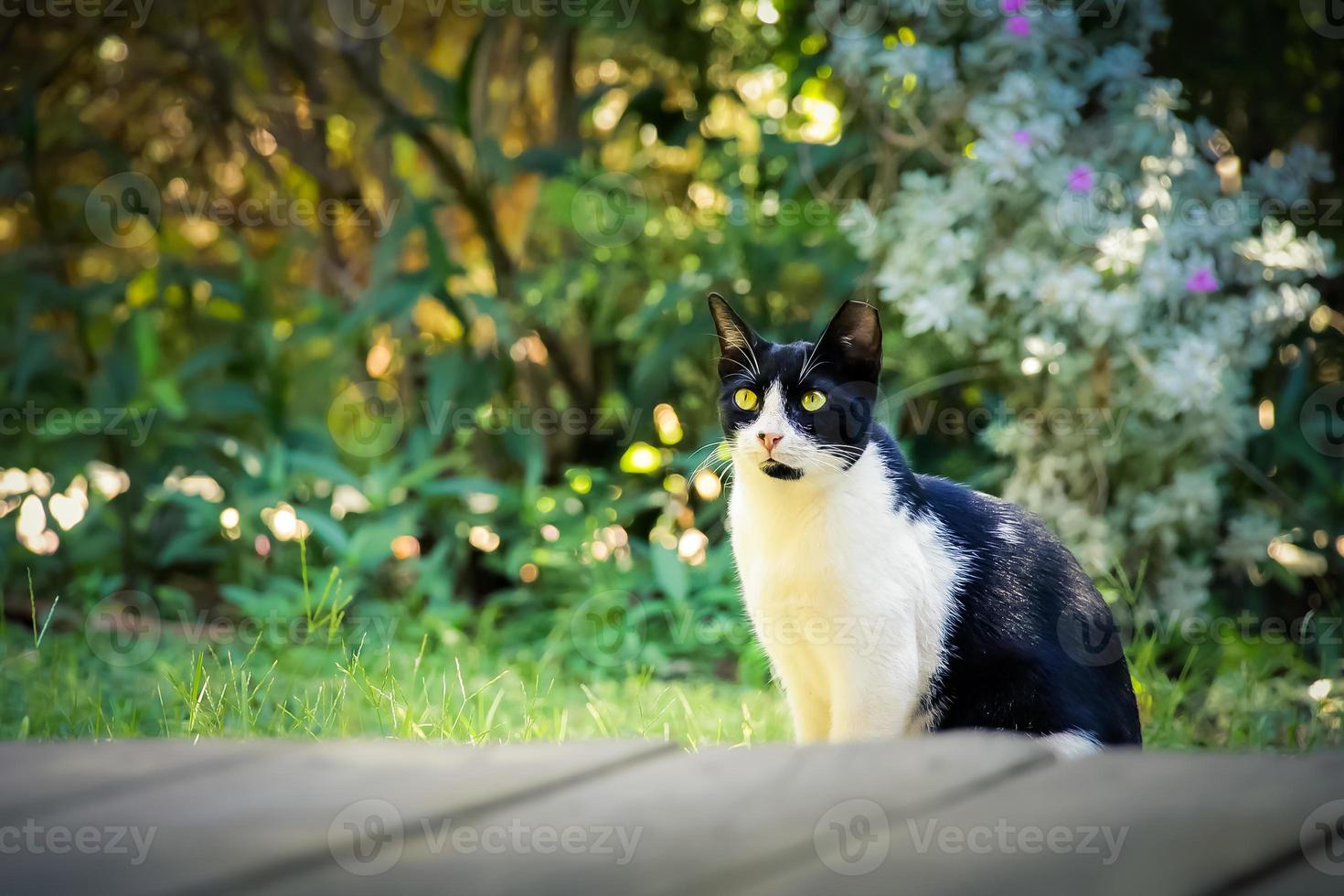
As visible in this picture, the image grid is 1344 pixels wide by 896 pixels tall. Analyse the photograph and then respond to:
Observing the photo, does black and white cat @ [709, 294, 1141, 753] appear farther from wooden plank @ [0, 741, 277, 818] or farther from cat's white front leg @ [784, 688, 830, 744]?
wooden plank @ [0, 741, 277, 818]

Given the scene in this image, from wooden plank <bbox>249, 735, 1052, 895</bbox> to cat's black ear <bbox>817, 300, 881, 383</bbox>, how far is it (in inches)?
36.5

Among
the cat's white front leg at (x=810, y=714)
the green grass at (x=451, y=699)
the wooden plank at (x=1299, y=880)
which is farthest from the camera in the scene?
the green grass at (x=451, y=699)

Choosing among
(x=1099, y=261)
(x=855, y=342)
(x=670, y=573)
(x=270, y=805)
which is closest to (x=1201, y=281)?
(x=1099, y=261)

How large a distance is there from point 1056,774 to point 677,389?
267cm

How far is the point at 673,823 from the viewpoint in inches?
28.5

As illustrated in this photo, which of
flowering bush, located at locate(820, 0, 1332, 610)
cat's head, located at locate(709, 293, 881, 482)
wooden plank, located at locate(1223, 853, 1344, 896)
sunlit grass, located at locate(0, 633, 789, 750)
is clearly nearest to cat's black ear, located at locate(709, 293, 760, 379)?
cat's head, located at locate(709, 293, 881, 482)

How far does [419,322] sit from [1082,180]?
210 cm

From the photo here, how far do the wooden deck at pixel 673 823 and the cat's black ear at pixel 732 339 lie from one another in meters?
1.01

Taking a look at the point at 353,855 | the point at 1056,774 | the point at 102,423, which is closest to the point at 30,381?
the point at 102,423

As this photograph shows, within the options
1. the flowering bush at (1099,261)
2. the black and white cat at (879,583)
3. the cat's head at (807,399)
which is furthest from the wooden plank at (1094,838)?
the flowering bush at (1099,261)

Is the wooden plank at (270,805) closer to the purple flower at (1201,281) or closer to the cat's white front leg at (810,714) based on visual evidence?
the cat's white front leg at (810,714)

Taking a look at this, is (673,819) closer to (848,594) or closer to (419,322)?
(848,594)

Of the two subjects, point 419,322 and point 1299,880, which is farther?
point 419,322

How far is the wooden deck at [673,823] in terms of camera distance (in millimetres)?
681
